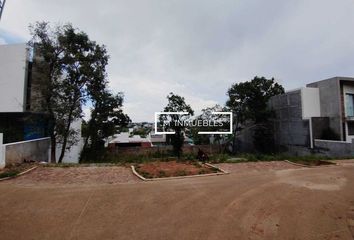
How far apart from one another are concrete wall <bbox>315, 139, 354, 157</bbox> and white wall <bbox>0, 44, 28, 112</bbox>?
2303 centimetres

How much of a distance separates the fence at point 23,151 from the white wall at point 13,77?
9.72ft

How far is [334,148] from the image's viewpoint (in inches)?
790

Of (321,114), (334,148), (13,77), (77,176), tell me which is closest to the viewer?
(77,176)

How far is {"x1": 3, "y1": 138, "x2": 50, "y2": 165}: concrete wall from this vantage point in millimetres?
11230

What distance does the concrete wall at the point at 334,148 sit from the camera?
1848 centimetres

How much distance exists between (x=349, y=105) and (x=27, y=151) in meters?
25.9

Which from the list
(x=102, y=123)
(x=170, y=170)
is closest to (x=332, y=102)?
(x=170, y=170)

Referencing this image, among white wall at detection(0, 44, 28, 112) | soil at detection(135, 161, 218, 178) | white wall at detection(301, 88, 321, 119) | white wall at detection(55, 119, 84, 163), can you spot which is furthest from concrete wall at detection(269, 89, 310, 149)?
white wall at detection(0, 44, 28, 112)

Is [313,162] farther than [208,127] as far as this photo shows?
No

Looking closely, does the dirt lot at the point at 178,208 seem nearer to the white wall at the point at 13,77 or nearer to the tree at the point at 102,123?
the white wall at the point at 13,77

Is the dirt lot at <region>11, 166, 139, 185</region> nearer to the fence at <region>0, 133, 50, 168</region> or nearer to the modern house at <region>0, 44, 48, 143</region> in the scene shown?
the fence at <region>0, 133, 50, 168</region>

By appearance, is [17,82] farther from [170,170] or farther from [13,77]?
[170,170]

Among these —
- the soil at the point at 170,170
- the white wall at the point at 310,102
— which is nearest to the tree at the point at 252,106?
the white wall at the point at 310,102

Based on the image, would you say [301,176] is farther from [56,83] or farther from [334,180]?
[56,83]
